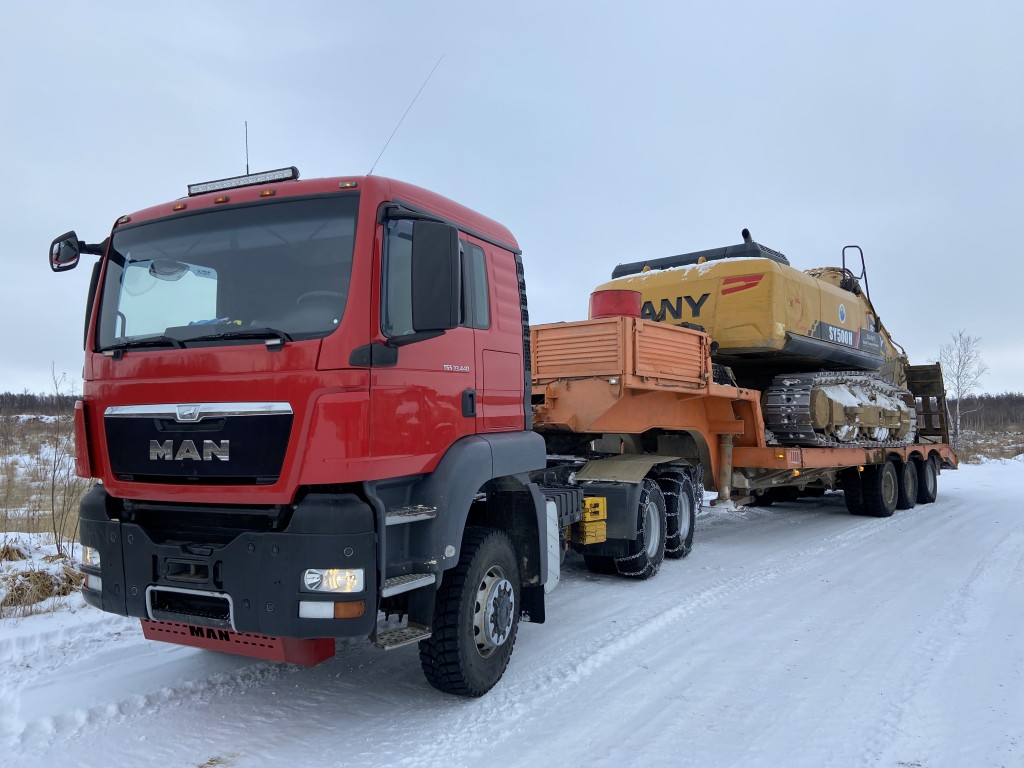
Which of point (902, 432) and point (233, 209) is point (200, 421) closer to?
point (233, 209)

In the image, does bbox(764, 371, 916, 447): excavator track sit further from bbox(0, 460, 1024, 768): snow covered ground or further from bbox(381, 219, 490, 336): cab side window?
bbox(381, 219, 490, 336): cab side window

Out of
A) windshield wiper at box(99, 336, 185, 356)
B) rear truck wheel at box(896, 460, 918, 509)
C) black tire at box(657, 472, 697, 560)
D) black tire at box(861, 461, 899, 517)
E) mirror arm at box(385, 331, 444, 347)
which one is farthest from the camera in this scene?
rear truck wheel at box(896, 460, 918, 509)

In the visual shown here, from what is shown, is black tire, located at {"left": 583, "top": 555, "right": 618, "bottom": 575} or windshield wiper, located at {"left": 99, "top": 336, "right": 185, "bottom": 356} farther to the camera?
black tire, located at {"left": 583, "top": 555, "right": 618, "bottom": 575}

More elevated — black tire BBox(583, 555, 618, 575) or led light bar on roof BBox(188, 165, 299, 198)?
led light bar on roof BBox(188, 165, 299, 198)

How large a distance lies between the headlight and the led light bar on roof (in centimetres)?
214

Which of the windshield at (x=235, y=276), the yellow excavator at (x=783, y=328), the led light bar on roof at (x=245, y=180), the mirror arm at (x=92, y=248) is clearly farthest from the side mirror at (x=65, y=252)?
the yellow excavator at (x=783, y=328)

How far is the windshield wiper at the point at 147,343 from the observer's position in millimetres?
3682

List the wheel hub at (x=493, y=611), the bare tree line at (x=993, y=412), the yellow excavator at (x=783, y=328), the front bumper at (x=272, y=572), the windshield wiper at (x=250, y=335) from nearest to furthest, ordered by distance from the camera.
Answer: the front bumper at (x=272, y=572) < the windshield wiper at (x=250, y=335) < the wheel hub at (x=493, y=611) < the yellow excavator at (x=783, y=328) < the bare tree line at (x=993, y=412)

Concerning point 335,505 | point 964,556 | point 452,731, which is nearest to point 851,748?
point 452,731

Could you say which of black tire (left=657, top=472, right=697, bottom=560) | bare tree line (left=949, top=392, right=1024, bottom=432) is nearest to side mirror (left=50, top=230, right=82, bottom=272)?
black tire (left=657, top=472, right=697, bottom=560)

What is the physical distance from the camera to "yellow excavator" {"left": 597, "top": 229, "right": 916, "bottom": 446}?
925cm

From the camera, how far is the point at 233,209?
392 centimetres

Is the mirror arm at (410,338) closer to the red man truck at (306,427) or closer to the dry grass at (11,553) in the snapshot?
the red man truck at (306,427)

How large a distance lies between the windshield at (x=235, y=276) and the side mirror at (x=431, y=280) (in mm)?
340
